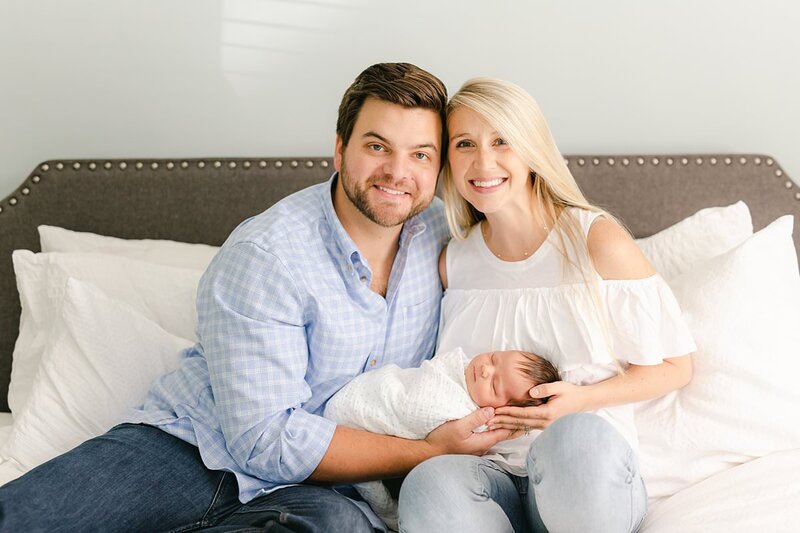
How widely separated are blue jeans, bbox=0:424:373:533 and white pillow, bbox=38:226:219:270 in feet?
2.25

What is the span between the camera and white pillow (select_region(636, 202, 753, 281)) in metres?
2.28

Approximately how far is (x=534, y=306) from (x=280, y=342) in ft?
2.00

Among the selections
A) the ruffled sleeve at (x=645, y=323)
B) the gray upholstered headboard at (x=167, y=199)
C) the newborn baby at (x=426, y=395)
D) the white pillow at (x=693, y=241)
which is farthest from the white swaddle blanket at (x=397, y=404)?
the gray upholstered headboard at (x=167, y=199)

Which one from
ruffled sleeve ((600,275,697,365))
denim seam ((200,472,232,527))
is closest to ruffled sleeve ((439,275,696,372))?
ruffled sleeve ((600,275,697,365))

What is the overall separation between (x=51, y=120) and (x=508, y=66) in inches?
58.2

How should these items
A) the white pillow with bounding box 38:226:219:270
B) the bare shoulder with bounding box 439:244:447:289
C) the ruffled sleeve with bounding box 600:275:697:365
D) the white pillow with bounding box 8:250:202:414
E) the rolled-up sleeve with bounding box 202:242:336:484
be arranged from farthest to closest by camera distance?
the white pillow with bounding box 38:226:219:270
the white pillow with bounding box 8:250:202:414
the bare shoulder with bounding box 439:244:447:289
the ruffled sleeve with bounding box 600:275:697:365
the rolled-up sleeve with bounding box 202:242:336:484

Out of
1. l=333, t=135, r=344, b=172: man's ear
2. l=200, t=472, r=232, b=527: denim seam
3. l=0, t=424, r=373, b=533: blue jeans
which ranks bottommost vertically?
l=200, t=472, r=232, b=527: denim seam

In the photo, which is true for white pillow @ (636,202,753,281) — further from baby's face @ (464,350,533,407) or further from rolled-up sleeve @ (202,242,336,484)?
rolled-up sleeve @ (202,242,336,484)

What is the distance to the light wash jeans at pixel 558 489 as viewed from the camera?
1.52 m

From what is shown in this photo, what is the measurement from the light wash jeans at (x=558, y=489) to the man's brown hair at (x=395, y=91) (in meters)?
0.80

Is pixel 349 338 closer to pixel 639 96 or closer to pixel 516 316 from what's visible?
pixel 516 316

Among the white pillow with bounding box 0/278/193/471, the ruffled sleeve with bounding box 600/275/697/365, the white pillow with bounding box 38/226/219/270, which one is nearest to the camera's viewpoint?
the ruffled sleeve with bounding box 600/275/697/365

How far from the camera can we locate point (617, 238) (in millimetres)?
1909

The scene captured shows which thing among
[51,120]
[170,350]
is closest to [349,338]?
[170,350]
